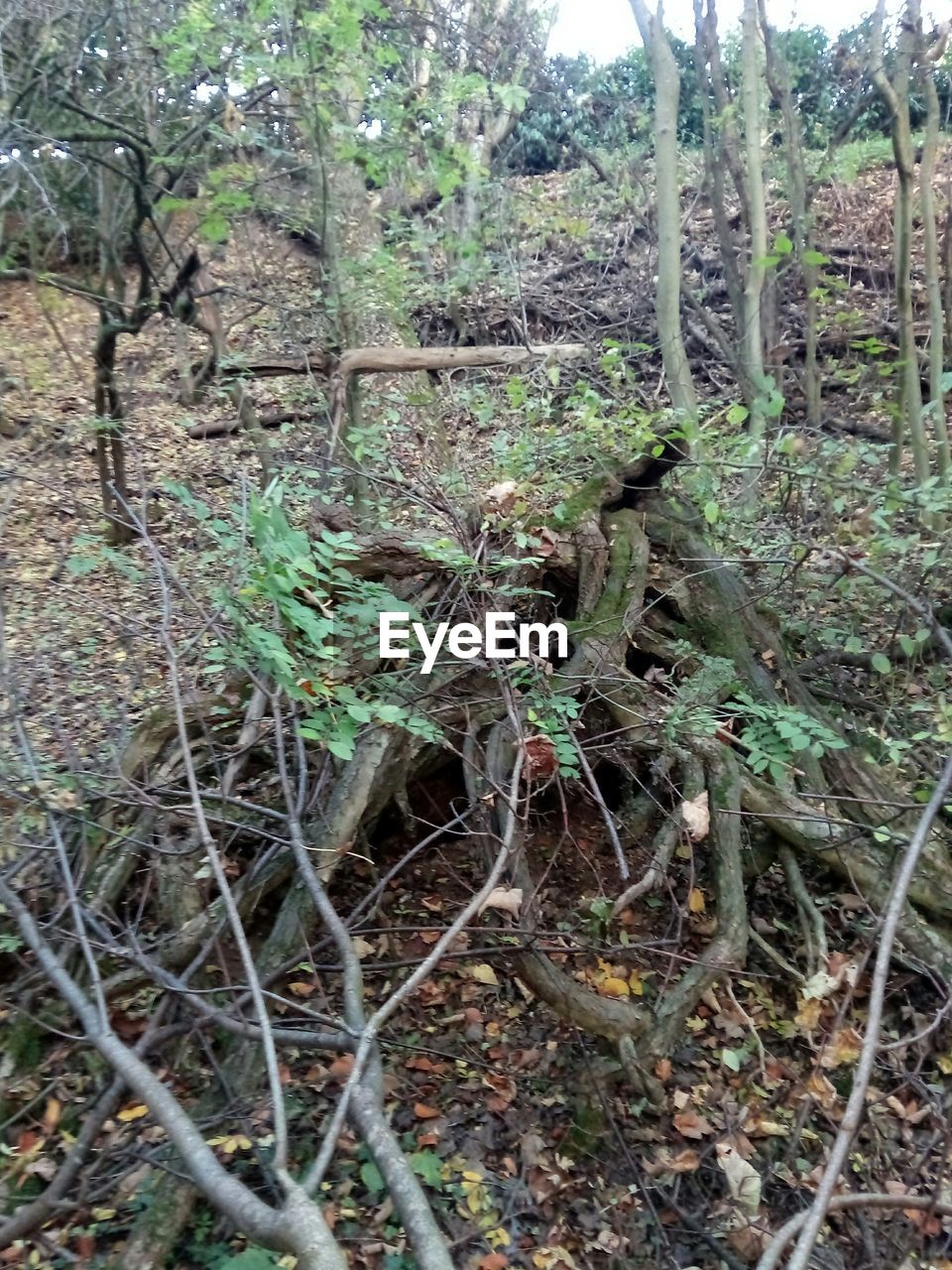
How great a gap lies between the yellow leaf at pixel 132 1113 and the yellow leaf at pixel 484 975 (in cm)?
123

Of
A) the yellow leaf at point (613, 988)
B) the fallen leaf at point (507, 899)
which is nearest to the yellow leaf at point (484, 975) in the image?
the yellow leaf at point (613, 988)

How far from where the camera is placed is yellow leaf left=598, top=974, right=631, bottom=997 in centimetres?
317

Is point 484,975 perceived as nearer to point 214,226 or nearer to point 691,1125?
point 691,1125

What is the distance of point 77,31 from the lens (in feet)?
17.2

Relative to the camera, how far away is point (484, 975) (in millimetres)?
3457

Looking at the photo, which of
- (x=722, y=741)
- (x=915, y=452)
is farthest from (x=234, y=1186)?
(x=915, y=452)

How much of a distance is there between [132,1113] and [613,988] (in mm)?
1646

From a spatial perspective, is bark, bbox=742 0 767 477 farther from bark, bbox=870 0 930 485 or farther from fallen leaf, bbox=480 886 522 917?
fallen leaf, bbox=480 886 522 917

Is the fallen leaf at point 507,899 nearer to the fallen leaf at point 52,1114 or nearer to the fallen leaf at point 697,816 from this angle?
the fallen leaf at point 697,816

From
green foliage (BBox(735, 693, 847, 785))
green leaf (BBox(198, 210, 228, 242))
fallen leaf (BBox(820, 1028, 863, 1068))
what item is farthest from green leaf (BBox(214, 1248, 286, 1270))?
green leaf (BBox(198, 210, 228, 242))

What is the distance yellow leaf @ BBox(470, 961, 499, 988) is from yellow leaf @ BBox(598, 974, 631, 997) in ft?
1.54

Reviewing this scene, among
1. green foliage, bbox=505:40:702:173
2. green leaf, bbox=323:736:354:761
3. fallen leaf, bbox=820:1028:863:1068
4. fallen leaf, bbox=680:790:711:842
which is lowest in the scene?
fallen leaf, bbox=820:1028:863:1068

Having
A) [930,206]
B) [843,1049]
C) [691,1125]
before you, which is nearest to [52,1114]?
[691,1125]

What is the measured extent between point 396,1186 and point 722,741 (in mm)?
2224
